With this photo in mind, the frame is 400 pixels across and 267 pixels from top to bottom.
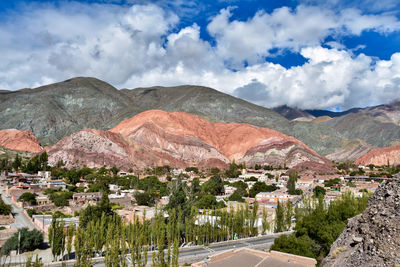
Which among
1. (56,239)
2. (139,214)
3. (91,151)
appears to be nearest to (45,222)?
(139,214)

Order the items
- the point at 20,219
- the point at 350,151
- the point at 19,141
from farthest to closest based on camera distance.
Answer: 1. the point at 350,151
2. the point at 19,141
3. the point at 20,219

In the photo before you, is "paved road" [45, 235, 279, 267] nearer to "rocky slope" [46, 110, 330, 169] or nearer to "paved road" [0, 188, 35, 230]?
"paved road" [0, 188, 35, 230]

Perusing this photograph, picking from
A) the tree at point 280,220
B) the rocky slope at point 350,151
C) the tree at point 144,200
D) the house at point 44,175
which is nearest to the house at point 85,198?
the tree at point 144,200

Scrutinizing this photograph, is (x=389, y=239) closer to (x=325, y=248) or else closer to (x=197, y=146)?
(x=325, y=248)

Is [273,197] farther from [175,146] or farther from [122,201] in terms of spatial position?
[175,146]

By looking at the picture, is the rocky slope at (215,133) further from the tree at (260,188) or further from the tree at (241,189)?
the tree at (260,188)

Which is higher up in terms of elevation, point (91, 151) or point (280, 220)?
point (91, 151)

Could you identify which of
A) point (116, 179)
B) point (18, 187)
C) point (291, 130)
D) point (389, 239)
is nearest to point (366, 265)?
point (389, 239)

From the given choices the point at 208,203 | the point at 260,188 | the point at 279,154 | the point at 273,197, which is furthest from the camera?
the point at 279,154

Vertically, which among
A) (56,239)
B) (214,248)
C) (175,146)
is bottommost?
(214,248)
